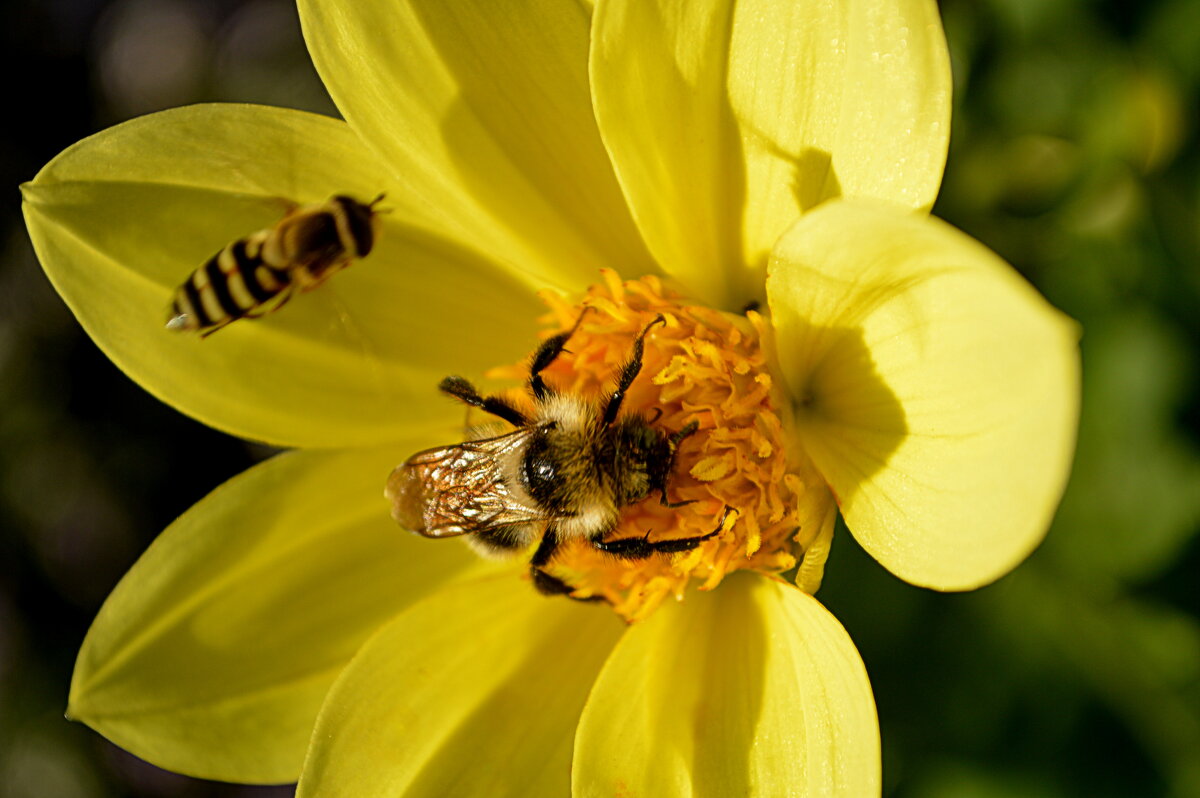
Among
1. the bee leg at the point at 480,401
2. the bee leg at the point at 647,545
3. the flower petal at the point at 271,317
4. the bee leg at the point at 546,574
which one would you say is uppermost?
the flower petal at the point at 271,317

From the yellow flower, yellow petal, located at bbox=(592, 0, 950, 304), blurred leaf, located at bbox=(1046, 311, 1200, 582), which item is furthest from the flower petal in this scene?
blurred leaf, located at bbox=(1046, 311, 1200, 582)

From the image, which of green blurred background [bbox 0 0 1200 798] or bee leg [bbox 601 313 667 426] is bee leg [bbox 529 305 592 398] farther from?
green blurred background [bbox 0 0 1200 798]

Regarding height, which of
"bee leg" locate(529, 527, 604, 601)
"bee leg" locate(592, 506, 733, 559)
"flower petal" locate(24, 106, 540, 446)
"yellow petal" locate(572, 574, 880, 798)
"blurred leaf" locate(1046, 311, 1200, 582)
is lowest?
"blurred leaf" locate(1046, 311, 1200, 582)

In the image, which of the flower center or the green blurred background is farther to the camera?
the green blurred background

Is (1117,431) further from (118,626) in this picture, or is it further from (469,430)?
(118,626)

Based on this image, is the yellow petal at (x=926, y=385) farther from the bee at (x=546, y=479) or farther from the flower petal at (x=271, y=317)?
the flower petal at (x=271, y=317)

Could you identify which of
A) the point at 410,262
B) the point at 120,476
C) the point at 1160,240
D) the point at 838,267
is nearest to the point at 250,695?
the point at 410,262

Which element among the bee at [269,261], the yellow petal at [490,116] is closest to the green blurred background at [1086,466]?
the yellow petal at [490,116]
